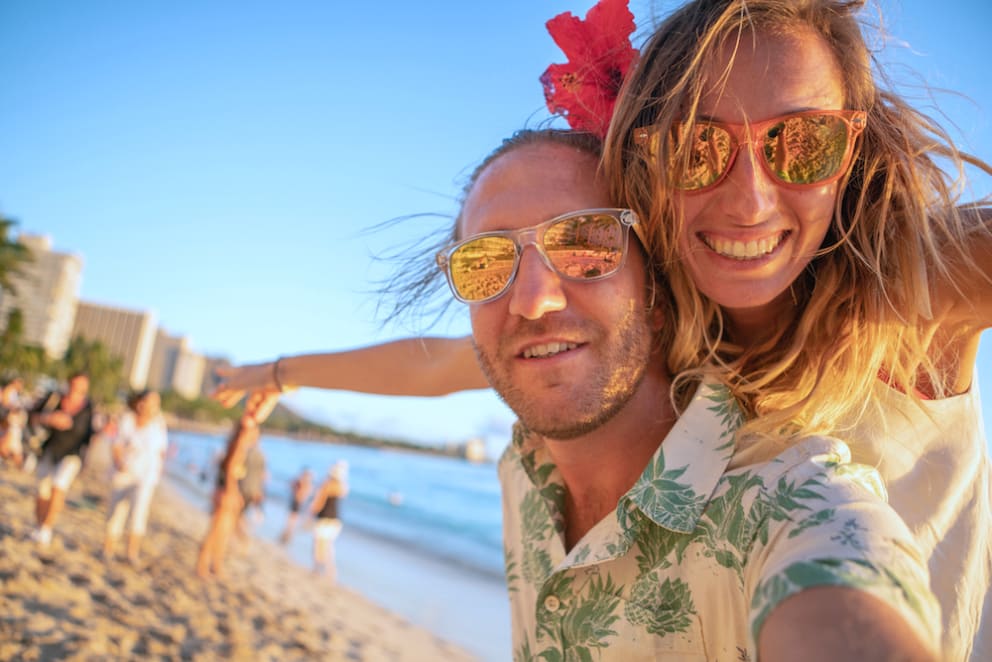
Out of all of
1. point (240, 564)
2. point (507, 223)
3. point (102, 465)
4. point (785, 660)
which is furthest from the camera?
point (102, 465)

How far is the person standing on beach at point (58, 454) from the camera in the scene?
28.3 ft

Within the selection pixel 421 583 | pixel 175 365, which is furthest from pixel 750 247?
pixel 175 365

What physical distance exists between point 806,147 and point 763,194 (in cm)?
16

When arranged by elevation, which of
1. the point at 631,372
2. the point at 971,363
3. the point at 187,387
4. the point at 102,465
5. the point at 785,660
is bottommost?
the point at 187,387

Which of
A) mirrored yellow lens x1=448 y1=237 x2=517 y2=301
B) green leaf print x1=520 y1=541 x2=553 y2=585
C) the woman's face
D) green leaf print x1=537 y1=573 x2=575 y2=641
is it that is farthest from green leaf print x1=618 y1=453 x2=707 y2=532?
mirrored yellow lens x1=448 y1=237 x2=517 y2=301

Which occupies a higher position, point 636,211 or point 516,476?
point 636,211

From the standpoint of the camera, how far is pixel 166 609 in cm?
726

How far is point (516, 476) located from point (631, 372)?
2.03 feet

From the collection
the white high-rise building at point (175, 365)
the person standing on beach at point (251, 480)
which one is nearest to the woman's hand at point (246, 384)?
the person standing on beach at point (251, 480)

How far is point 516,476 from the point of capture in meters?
2.27

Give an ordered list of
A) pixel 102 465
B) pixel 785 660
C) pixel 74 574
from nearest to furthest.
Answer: pixel 785 660, pixel 74 574, pixel 102 465

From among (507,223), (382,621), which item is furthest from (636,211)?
(382,621)

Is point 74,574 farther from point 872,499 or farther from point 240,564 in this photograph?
point 872,499

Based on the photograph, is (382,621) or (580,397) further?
(382,621)
